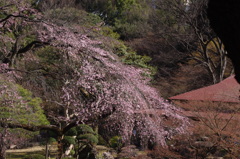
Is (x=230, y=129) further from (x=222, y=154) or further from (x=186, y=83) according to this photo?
(x=186, y=83)

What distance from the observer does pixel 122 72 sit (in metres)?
6.29

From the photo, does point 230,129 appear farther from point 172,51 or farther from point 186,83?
point 172,51

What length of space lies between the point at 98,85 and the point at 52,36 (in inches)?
59.0

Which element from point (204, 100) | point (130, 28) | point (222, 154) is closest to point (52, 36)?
point (204, 100)

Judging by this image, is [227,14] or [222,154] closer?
A: [227,14]

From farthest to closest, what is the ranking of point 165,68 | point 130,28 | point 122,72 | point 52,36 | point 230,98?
point 130,28 → point 165,68 → point 230,98 → point 52,36 → point 122,72

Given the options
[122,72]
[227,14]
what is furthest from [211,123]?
[227,14]

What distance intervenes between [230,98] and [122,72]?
3077mm

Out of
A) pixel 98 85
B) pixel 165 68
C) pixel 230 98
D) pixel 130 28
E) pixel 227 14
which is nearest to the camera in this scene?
pixel 227 14

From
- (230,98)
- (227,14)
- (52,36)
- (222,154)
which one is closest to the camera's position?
(227,14)

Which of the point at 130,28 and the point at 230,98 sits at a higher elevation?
the point at 130,28

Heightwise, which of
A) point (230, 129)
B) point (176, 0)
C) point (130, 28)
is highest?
point (176, 0)

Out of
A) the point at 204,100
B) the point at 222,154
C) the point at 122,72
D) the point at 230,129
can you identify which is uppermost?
the point at 122,72

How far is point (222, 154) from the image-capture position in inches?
337
